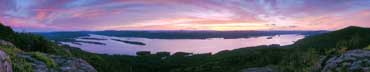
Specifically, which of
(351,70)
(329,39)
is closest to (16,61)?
(351,70)

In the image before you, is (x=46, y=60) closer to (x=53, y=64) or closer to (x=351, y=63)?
(x=53, y=64)

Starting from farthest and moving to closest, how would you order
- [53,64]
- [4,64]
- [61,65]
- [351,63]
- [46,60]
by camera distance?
1. [61,65]
2. [46,60]
3. [53,64]
4. [351,63]
5. [4,64]

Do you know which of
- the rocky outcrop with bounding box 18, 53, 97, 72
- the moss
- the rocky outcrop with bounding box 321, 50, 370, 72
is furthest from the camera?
the moss

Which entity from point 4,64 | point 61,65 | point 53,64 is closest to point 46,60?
point 53,64

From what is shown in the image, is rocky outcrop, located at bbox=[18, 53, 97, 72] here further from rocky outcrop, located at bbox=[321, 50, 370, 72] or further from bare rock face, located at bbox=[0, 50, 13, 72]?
rocky outcrop, located at bbox=[321, 50, 370, 72]

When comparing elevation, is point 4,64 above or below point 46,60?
above

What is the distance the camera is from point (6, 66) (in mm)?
6477

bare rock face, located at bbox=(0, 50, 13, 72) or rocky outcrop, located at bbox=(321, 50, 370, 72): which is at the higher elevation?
bare rock face, located at bbox=(0, 50, 13, 72)

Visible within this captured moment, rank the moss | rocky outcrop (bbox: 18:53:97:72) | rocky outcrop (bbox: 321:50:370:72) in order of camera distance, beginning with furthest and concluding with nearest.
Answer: the moss → rocky outcrop (bbox: 18:53:97:72) → rocky outcrop (bbox: 321:50:370:72)

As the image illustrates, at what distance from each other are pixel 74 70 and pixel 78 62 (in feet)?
3.64

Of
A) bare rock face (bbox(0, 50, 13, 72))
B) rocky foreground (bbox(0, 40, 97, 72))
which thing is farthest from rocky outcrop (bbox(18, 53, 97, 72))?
bare rock face (bbox(0, 50, 13, 72))

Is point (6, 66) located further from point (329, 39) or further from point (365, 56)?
point (329, 39)

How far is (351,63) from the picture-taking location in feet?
28.6

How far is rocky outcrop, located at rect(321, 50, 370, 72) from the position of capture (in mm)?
8297
